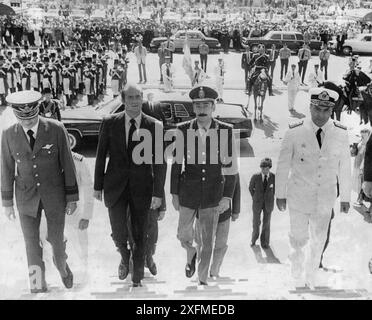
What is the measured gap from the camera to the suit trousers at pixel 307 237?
4367 millimetres

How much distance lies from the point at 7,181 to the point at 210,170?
5.15 ft

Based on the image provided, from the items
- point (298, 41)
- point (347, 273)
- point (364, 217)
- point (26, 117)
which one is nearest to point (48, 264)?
point (26, 117)

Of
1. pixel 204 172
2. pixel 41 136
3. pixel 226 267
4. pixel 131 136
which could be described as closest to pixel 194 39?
pixel 226 267

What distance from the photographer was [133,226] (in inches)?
169

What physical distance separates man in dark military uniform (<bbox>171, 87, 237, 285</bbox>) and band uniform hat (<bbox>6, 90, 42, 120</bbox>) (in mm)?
1097

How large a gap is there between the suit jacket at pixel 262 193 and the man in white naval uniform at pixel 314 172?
111cm

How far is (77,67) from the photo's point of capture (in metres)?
13.2

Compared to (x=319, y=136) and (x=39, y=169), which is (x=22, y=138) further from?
(x=319, y=136)

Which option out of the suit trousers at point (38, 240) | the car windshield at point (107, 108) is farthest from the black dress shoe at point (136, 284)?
the car windshield at point (107, 108)

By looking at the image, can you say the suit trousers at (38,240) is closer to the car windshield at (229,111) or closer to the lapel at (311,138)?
the lapel at (311,138)

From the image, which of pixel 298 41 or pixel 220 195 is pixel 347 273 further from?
pixel 298 41

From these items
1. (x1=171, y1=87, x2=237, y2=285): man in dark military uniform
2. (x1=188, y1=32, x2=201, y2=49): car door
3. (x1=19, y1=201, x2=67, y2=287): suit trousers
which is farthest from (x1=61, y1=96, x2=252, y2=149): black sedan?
(x1=188, y1=32, x2=201, y2=49): car door

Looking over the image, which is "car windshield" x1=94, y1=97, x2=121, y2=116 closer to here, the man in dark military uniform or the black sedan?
the black sedan

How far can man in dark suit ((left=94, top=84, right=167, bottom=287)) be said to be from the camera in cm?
415
